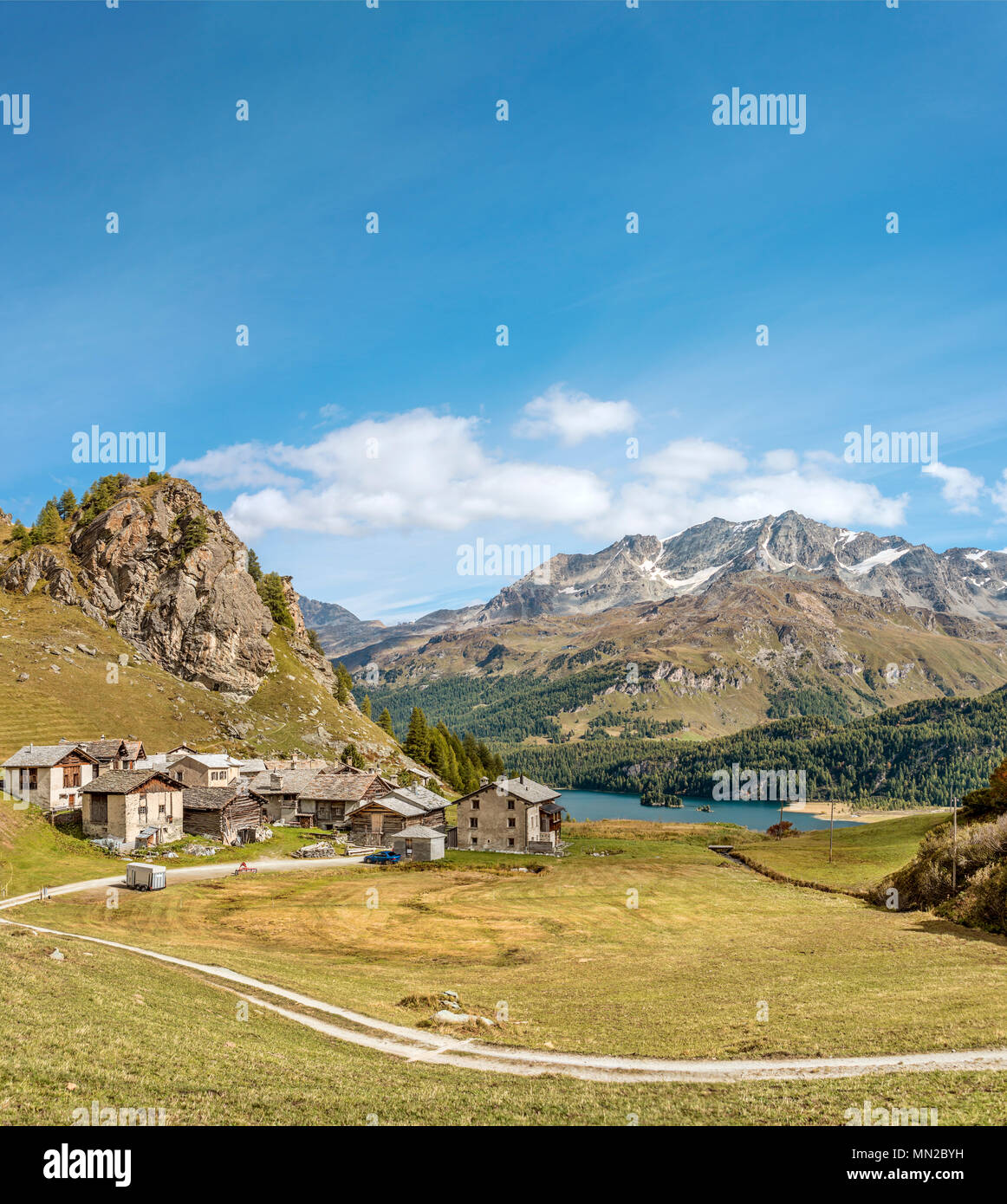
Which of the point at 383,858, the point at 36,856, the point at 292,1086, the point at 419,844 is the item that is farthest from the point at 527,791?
the point at 292,1086

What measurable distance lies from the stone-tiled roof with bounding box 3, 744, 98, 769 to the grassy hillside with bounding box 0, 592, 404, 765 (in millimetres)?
12498

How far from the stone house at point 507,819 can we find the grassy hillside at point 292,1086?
84.6 m

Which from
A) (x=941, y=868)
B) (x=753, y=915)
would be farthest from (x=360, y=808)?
(x=941, y=868)

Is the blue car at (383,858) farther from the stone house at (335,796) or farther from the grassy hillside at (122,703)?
the grassy hillside at (122,703)

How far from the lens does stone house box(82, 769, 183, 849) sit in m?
89.1

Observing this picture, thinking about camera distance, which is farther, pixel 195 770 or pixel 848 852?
pixel 195 770

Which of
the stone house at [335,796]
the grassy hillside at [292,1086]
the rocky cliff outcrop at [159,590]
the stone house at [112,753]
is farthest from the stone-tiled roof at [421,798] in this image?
the grassy hillside at [292,1086]

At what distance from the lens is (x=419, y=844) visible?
10281 centimetres

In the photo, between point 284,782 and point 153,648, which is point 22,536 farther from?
point 284,782

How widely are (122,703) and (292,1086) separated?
141m

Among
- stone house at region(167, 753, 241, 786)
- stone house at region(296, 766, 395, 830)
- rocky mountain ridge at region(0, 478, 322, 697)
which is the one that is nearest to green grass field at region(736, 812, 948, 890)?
stone house at region(296, 766, 395, 830)

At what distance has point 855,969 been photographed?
42.2 m
